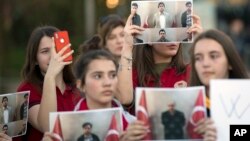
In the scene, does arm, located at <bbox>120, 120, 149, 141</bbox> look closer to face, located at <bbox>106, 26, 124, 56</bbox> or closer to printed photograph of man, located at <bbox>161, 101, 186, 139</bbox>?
printed photograph of man, located at <bbox>161, 101, 186, 139</bbox>

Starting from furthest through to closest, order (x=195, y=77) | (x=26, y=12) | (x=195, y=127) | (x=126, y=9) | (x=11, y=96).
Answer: (x=26, y=12) < (x=126, y=9) < (x=11, y=96) < (x=195, y=77) < (x=195, y=127)

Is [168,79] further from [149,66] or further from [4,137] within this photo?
[4,137]

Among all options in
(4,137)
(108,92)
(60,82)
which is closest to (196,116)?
(108,92)

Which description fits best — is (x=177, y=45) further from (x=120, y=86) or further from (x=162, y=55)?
(x=120, y=86)

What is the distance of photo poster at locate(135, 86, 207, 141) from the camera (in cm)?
356

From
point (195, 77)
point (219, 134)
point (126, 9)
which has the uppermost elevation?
point (126, 9)

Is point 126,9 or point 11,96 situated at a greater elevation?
point 126,9

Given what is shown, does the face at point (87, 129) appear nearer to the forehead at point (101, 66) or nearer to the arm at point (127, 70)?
the forehead at point (101, 66)

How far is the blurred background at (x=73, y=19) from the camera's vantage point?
18312mm

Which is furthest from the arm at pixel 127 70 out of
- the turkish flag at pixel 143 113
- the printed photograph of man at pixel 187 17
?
the turkish flag at pixel 143 113

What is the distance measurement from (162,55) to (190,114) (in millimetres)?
1254

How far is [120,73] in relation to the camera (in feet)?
14.8

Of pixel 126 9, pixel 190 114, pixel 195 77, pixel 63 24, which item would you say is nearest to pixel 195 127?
pixel 190 114

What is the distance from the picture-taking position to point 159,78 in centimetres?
467
